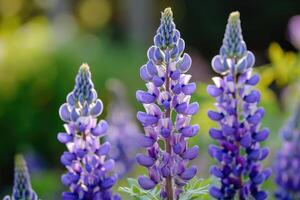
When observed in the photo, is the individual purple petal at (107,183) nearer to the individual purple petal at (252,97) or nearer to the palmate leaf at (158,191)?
the palmate leaf at (158,191)

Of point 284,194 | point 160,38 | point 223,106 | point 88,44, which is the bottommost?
point 284,194

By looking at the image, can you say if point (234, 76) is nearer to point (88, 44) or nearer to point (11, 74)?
point (11, 74)

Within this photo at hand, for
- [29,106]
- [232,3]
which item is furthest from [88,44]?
[232,3]

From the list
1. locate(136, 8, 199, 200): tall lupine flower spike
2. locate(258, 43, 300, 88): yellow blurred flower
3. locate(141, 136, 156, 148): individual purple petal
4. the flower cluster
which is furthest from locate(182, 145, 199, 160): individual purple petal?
locate(258, 43, 300, 88): yellow blurred flower

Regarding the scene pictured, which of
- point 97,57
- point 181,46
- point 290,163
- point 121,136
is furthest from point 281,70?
point 97,57

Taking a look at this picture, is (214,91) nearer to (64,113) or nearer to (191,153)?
(191,153)

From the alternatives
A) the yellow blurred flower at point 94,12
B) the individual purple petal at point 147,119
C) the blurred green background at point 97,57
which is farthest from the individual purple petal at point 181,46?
the yellow blurred flower at point 94,12

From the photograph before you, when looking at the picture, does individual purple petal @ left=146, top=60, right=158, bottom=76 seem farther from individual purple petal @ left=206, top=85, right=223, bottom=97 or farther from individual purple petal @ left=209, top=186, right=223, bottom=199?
individual purple petal @ left=209, top=186, right=223, bottom=199
